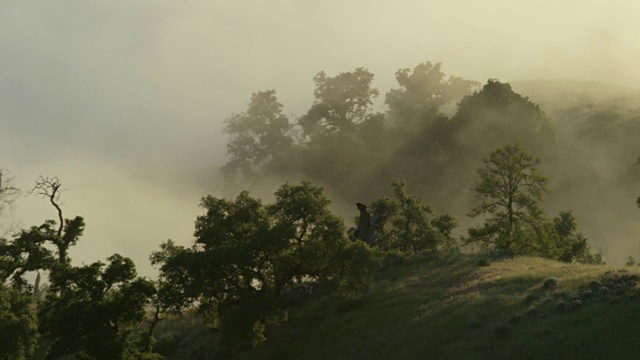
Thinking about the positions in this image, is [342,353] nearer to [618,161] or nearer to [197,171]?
[618,161]

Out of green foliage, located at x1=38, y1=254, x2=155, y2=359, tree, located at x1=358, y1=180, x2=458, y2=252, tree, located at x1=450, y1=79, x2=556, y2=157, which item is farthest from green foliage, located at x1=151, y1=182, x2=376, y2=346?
tree, located at x1=450, y1=79, x2=556, y2=157

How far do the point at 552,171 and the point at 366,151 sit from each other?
39884 mm

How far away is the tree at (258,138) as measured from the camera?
12475cm

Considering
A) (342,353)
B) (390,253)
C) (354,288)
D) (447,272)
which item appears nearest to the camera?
(342,353)

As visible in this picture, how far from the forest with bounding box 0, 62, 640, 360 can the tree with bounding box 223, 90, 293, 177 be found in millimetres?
342

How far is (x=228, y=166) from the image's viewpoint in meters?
126

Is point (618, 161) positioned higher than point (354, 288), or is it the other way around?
point (618, 161)

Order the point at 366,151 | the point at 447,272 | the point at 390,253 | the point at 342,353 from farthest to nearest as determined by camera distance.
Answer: the point at 366,151
the point at 390,253
the point at 447,272
the point at 342,353

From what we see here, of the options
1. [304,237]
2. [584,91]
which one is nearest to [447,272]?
[304,237]

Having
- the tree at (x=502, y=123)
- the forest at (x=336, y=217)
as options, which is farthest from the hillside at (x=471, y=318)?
the tree at (x=502, y=123)

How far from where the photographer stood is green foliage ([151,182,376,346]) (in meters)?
38.2

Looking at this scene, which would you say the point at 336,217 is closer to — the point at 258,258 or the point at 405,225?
the point at 258,258

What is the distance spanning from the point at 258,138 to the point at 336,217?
3461 inches

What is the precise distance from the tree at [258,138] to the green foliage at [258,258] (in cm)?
8239
